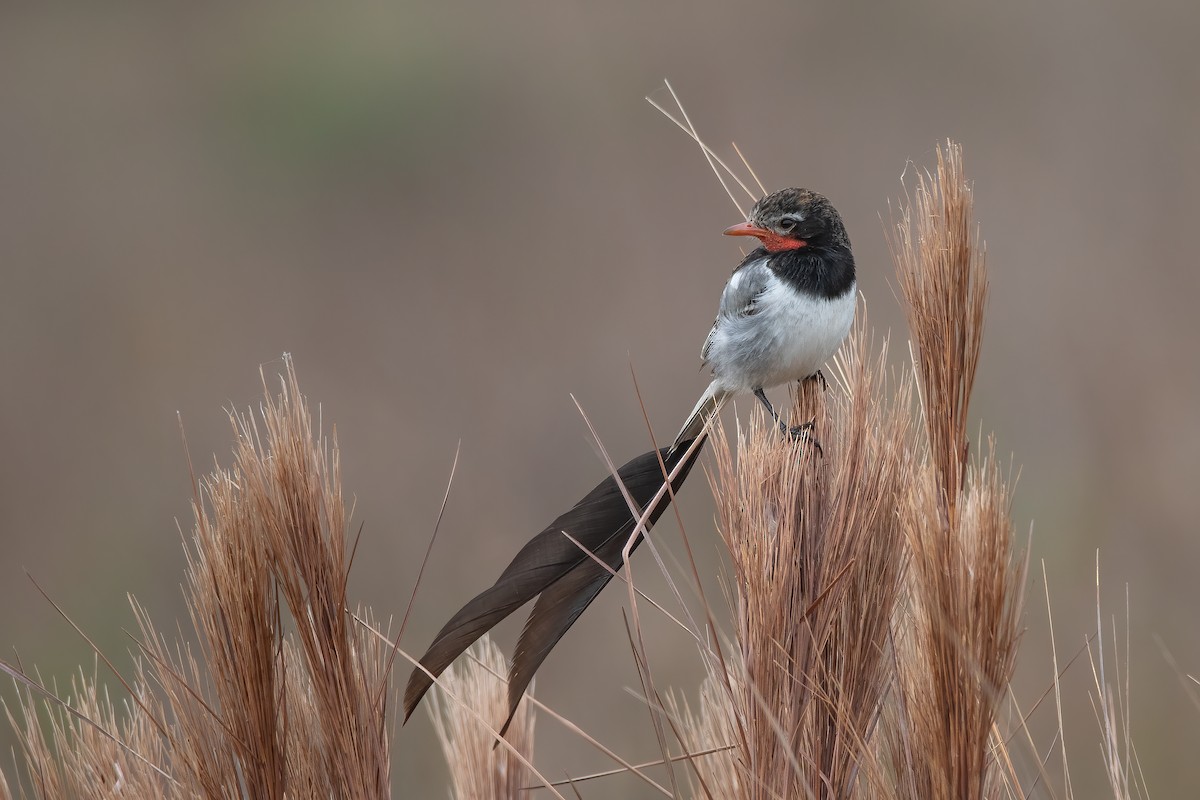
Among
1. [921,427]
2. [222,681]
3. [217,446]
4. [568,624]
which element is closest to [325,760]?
[222,681]

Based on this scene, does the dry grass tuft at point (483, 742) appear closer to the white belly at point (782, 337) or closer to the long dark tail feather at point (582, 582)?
the long dark tail feather at point (582, 582)

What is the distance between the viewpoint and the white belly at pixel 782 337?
1.46 meters

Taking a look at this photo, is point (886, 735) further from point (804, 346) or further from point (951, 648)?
point (804, 346)

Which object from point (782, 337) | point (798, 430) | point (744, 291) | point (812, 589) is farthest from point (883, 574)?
point (744, 291)

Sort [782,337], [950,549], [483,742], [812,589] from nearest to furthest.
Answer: [950,549] < [812,589] < [483,742] < [782,337]

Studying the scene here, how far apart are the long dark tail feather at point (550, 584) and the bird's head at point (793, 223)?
0.46m

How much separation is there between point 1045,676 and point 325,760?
2738mm

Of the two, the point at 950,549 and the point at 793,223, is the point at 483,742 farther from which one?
the point at 793,223

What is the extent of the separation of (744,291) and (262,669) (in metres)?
0.89

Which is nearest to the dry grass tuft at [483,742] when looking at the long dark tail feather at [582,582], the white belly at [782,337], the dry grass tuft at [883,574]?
the long dark tail feather at [582,582]

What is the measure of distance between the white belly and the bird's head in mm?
66

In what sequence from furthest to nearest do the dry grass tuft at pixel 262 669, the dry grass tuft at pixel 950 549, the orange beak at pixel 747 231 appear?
the orange beak at pixel 747 231
the dry grass tuft at pixel 262 669
the dry grass tuft at pixel 950 549

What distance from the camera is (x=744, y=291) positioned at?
5.08ft

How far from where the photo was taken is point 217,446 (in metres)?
3.17
